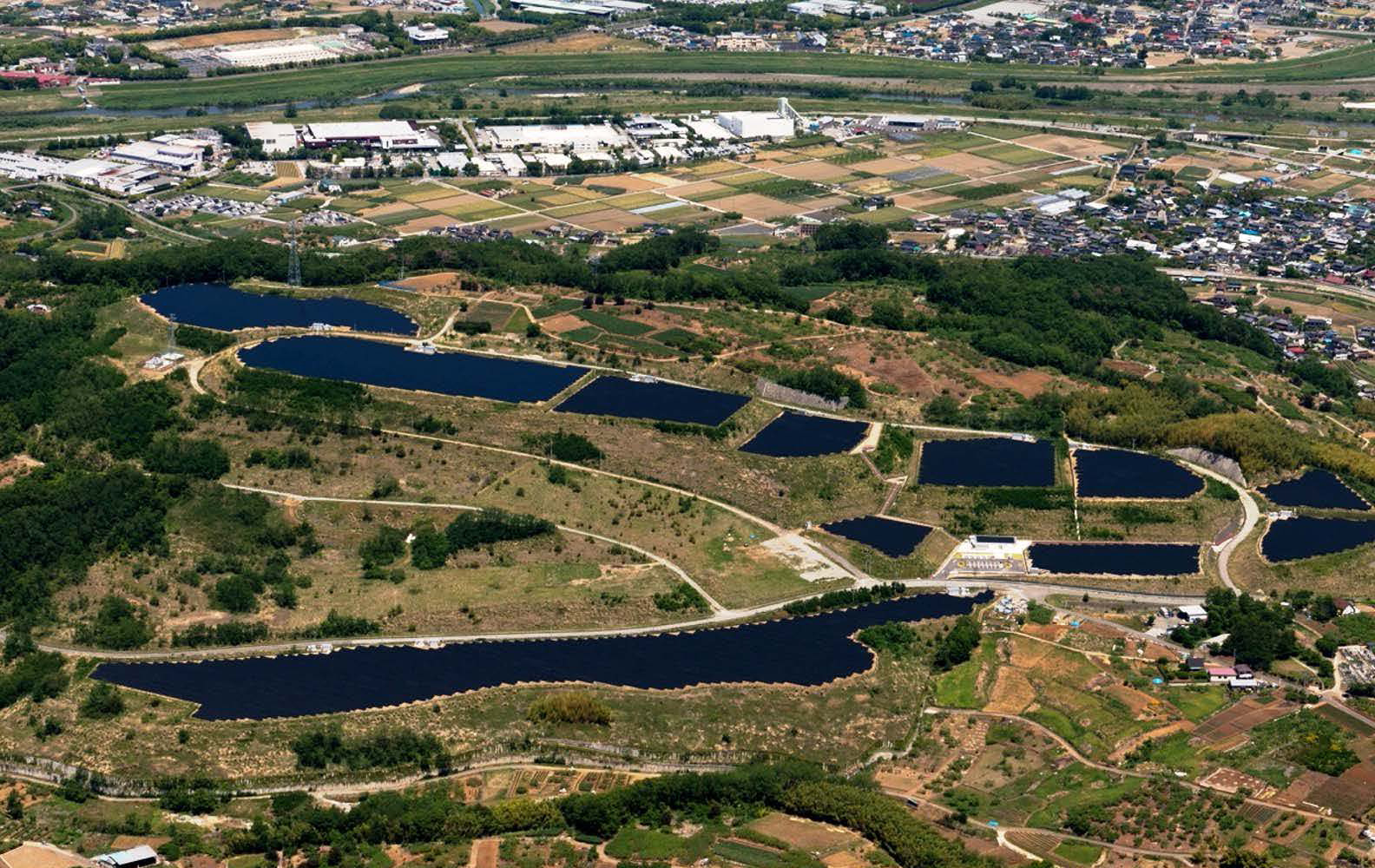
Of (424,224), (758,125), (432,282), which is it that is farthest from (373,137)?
(432,282)

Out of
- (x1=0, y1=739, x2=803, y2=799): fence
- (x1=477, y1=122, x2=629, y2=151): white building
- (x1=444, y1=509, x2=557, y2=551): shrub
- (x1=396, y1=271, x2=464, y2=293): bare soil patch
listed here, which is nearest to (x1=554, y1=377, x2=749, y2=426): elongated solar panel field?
(x1=444, y1=509, x2=557, y2=551): shrub

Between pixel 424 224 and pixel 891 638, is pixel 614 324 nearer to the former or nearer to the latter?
pixel 424 224

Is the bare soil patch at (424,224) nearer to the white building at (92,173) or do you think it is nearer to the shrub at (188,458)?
the white building at (92,173)

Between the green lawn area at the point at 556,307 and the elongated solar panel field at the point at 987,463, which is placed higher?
the green lawn area at the point at 556,307

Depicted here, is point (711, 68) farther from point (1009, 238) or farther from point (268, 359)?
point (268, 359)

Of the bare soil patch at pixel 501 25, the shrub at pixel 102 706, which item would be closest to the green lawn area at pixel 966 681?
the shrub at pixel 102 706

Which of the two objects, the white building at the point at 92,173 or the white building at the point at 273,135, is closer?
the white building at the point at 92,173
